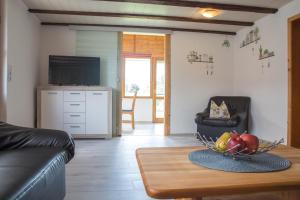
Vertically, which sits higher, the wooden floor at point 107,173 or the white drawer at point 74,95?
the white drawer at point 74,95

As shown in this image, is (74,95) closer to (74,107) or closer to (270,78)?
(74,107)

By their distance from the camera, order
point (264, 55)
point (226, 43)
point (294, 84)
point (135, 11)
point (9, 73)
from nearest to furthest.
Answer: point (9, 73) < point (294, 84) < point (135, 11) < point (264, 55) < point (226, 43)

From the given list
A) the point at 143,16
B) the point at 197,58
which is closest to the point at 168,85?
the point at 197,58

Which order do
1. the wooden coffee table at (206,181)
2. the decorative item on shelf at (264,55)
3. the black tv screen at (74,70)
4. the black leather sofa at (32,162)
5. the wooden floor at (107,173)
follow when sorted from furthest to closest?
the black tv screen at (74,70), the decorative item on shelf at (264,55), the wooden floor at (107,173), the black leather sofa at (32,162), the wooden coffee table at (206,181)

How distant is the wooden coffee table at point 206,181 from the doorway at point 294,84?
274 cm

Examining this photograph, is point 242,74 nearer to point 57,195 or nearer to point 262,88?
point 262,88

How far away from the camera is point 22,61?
3961 mm

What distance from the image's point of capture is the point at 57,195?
5.50 ft

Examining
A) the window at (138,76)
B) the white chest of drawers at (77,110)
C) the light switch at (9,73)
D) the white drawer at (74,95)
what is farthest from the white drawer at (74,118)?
the window at (138,76)

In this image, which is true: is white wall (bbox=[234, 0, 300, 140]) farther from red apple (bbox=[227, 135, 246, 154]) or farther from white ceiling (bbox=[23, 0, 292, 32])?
red apple (bbox=[227, 135, 246, 154])

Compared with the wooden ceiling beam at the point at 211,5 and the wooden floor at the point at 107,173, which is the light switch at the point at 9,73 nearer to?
the wooden floor at the point at 107,173

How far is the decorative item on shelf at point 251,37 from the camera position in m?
4.70

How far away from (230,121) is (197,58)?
1.72 m

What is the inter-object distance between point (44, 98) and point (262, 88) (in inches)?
156
